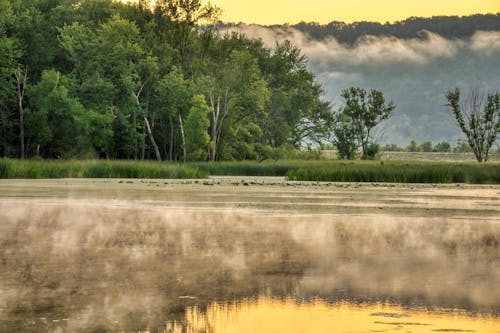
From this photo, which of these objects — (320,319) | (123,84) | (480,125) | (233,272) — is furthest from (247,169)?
(320,319)

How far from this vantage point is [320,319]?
32.2 feet

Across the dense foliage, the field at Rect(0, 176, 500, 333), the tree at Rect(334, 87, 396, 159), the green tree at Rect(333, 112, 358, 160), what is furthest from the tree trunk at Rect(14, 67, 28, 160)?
the field at Rect(0, 176, 500, 333)

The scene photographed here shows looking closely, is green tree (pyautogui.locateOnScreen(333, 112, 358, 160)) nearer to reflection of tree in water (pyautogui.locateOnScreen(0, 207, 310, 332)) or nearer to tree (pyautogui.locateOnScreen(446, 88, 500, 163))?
tree (pyautogui.locateOnScreen(446, 88, 500, 163))

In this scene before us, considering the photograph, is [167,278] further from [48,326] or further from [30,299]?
[48,326]

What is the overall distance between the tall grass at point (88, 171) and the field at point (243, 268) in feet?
76.3

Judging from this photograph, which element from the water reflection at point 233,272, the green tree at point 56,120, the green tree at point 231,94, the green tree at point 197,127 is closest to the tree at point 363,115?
the green tree at point 231,94

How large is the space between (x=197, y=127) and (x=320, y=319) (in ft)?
217

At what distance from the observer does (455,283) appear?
40.6 feet

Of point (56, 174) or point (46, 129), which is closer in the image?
point (56, 174)

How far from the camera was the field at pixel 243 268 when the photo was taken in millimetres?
9914

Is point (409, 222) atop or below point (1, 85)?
below

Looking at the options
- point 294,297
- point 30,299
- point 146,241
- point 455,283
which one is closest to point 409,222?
point 146,241

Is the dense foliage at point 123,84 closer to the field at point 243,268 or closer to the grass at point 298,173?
the grass at point 298,173

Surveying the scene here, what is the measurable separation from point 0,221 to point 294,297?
38.0 ft
